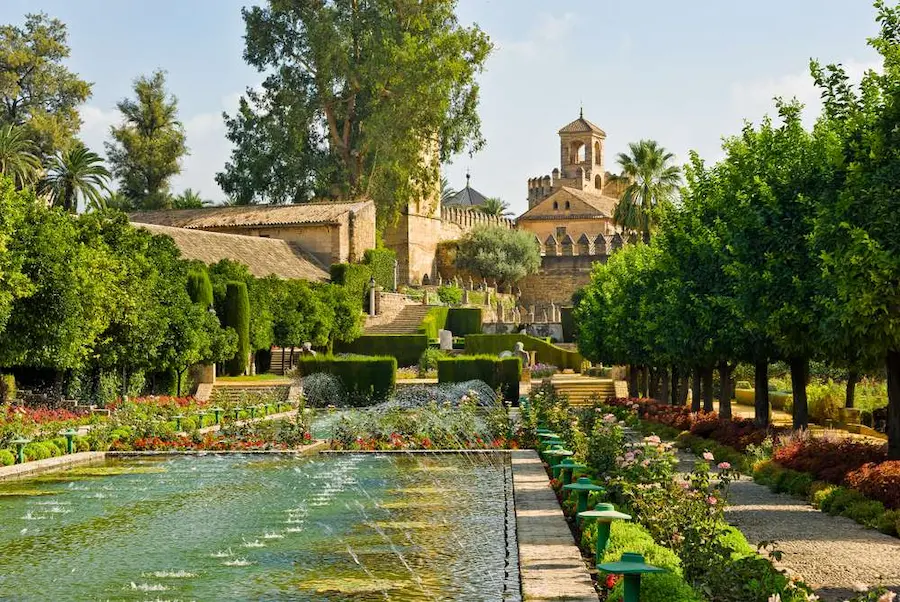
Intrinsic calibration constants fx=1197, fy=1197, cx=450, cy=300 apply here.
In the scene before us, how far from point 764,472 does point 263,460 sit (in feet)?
25.8

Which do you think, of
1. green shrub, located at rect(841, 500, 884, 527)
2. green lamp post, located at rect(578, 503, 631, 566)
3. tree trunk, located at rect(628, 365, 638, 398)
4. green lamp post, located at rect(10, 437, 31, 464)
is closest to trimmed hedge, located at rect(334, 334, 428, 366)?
tree trunk, located at rect(628, 365, 638, 398)

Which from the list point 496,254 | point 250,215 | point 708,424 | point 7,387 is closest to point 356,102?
point 250,215

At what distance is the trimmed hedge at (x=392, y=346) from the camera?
1907 inches

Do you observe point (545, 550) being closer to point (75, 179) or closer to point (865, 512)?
point (865, 512)

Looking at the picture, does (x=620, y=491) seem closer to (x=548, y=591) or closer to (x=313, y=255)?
(x=548, y=591)

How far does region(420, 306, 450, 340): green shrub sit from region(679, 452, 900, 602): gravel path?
39265 mm

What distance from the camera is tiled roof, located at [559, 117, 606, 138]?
120 meters

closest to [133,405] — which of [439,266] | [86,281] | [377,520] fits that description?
[86,281]

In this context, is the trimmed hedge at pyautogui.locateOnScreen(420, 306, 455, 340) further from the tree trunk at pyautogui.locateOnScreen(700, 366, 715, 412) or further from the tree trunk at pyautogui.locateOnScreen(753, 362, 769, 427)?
the tree trunk at pyautogui.locateOnScreen(753, 362, 769, 427)

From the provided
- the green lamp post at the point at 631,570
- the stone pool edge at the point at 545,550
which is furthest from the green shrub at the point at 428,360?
the green lamp post at the point at 631,570

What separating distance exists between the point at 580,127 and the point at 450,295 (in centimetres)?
6002

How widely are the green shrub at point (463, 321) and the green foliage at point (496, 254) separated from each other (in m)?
14.4

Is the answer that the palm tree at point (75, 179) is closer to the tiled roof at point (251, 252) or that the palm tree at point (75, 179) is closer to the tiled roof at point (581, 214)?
the tiled roof at point (251, 252)

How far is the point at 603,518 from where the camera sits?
8.55 m
